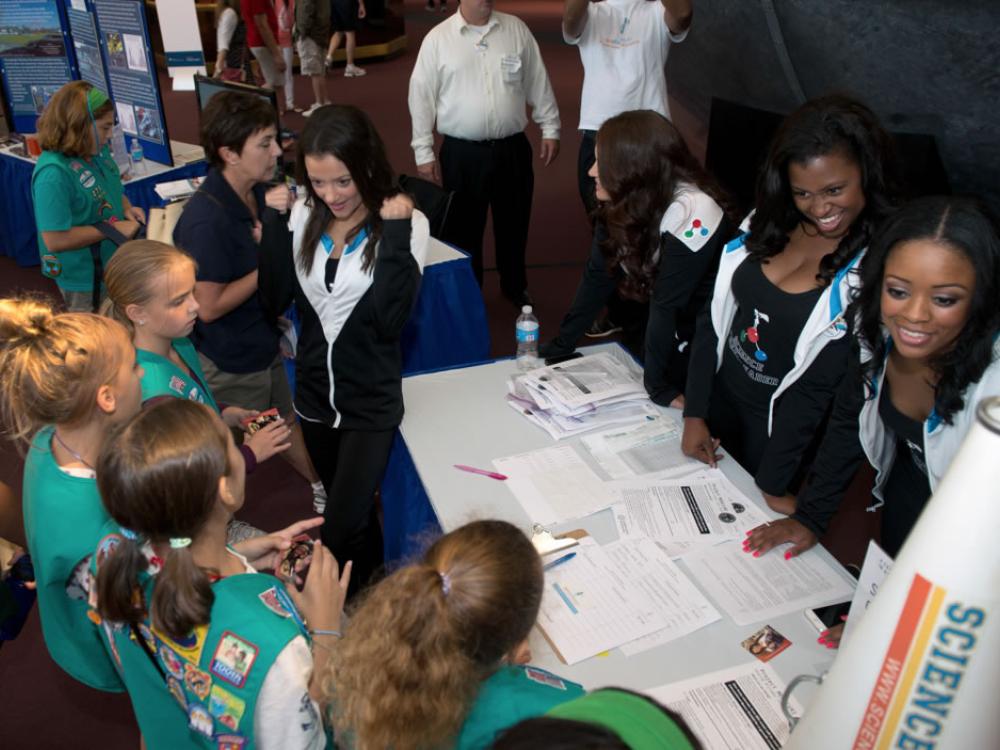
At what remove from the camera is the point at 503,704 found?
110cm

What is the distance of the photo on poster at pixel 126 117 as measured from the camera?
4512mm

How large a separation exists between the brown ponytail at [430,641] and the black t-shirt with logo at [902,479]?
95cm

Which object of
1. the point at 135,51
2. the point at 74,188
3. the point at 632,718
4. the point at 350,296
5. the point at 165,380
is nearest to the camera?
the point at 632,718

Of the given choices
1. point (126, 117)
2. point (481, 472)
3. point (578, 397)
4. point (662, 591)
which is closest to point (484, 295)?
point (126, 117)

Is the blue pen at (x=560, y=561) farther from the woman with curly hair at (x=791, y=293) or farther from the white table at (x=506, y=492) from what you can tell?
the woman with curly hair at (x=791, y=293)

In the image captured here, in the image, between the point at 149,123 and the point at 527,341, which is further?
the point at 149,123

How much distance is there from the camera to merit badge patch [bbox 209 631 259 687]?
1215mm

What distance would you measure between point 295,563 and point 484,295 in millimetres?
3073

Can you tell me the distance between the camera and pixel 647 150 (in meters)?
2.12

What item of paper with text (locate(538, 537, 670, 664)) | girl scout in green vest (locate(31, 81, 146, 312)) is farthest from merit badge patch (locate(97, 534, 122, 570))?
girl scout in green vest (locate(31, 81, 146, 312))

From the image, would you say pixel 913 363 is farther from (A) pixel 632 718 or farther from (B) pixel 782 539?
(A) pixel 632 718

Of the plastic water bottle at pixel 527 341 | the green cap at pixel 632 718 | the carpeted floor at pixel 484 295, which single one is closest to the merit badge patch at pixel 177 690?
the green cap at pixel 632 718

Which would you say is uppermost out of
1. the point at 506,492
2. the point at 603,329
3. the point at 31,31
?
the point at 31,31

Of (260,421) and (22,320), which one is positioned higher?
(22,320)
